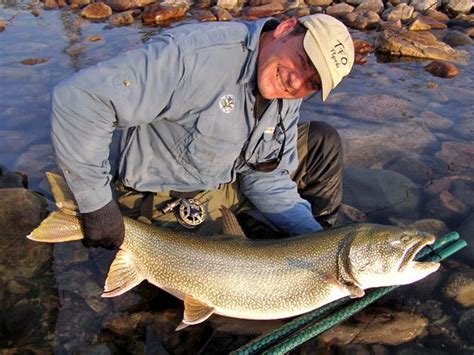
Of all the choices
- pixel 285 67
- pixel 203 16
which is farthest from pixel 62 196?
pixel 203 16

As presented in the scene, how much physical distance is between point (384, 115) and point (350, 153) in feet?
5.33

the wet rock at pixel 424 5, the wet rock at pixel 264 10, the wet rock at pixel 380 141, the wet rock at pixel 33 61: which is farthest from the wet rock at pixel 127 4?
the wet rock at pixel 380 141

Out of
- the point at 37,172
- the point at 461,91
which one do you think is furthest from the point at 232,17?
the point at 37,172

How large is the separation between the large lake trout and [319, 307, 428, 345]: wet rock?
40 cm

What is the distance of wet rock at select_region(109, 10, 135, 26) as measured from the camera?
1245 cm

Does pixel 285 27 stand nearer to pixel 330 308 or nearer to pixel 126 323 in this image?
pixel 330 308

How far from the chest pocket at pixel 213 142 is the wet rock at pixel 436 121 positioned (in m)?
4.33

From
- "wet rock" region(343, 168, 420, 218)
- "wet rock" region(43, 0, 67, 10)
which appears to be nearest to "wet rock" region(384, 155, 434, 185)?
"wet rock" region(343, 168, 420, 218)

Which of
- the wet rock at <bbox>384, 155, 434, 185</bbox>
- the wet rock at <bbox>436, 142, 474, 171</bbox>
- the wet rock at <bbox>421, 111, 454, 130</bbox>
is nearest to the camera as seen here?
the wet rock at <bbox>384, 155, 434, 185</bbox>

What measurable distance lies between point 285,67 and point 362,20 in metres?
10.0

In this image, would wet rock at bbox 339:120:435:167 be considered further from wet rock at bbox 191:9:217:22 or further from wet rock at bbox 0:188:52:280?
wet rock at bbox 191:9:217:22

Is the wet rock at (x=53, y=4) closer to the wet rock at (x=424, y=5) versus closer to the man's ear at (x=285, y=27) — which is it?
the wet rock at (x=424, y=5)

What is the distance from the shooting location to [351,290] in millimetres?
3213

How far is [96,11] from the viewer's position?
13195 millimetres
